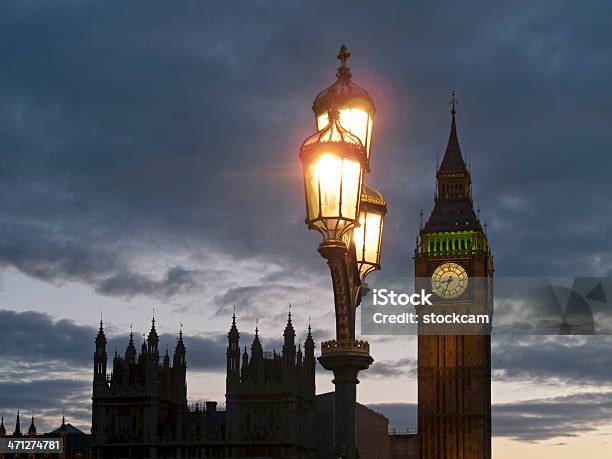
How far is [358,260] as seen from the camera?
14281 millimetres

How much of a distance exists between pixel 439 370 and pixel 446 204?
23718 mm

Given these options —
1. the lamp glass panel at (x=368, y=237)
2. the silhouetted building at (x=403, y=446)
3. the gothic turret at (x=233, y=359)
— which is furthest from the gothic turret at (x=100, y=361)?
the lamp glass panel at (x=368, y=237)

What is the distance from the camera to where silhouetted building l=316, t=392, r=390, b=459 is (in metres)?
118

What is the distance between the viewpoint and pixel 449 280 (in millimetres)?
133500

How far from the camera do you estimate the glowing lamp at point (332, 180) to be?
1196cm

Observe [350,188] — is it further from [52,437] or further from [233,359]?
[52,437]

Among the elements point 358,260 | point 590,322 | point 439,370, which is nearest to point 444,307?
point 439,370

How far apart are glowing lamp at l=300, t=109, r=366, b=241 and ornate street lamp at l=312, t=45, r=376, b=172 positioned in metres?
1.17

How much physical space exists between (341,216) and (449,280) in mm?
122950

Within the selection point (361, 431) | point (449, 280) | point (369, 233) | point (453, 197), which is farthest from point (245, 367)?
point (369, 233)

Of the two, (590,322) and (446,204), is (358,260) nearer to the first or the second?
(590,322)

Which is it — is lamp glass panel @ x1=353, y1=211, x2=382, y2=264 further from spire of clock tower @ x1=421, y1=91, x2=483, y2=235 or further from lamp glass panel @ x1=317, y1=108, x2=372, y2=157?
spire of clock tower @ x1=421, y1=91, x2=483, y2=235

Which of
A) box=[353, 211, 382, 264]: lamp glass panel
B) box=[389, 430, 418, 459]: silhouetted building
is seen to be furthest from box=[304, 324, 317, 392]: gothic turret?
box=[353, 211, 382, 264]: lamp glass panel

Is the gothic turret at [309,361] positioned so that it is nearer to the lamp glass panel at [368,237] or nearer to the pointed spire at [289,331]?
the pointed spire at [289,331]
